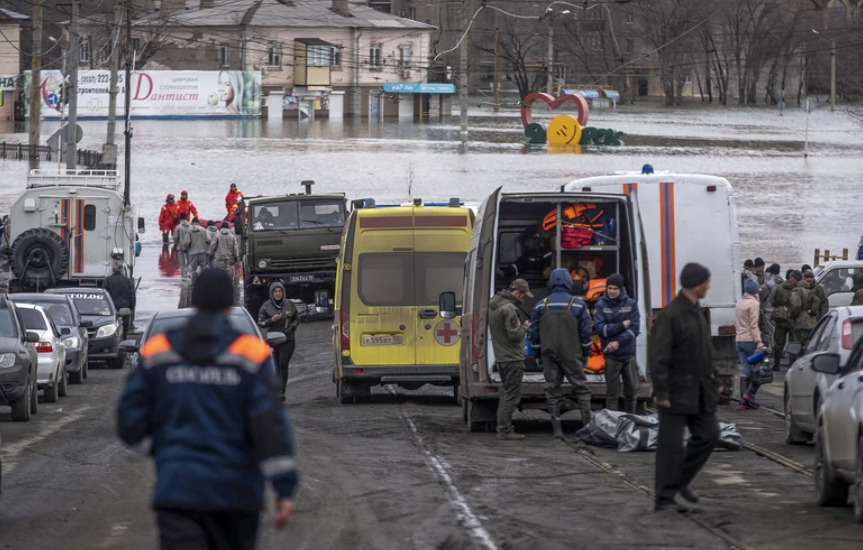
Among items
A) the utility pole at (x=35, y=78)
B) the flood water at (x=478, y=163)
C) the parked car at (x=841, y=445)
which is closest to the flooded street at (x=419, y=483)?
the parked car at (x=841, y=445)

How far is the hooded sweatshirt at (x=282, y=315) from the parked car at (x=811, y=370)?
Result: 269 inches

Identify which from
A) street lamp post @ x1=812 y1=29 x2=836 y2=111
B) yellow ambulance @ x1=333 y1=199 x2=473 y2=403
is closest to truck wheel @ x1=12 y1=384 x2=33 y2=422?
yellow ambulance @ x1=333 y1=199 x2=473 y2=403

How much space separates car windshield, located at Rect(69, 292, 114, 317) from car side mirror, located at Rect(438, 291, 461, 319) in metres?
12.2

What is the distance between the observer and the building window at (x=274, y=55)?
11388cm

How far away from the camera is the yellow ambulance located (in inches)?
744

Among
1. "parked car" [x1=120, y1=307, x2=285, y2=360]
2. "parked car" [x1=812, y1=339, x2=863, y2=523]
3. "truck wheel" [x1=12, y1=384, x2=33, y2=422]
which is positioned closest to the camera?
"parked car" [x1=812, y1=339, x2=863, y2=523]

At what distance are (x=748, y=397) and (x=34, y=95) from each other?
112 ft

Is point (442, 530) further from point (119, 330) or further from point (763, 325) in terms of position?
point (119, 330)

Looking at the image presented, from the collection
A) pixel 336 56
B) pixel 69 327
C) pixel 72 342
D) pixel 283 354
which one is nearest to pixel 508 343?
pixel 283 354

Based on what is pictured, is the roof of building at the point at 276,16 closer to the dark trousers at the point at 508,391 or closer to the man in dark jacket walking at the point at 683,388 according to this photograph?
the dark trousers at the point at 508,391

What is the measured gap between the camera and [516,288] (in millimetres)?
14633

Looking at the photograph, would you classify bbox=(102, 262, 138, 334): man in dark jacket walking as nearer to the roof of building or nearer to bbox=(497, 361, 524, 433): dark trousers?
bbox=(497, 361, 524, 433): dark trousers

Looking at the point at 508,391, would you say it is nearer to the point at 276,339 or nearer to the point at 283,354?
the point at 276,339

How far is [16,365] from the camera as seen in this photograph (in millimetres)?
17203
